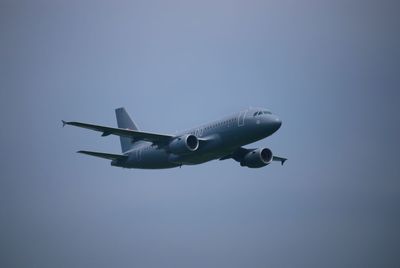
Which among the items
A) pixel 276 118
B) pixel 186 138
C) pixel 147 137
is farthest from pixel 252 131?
pixel 147 137

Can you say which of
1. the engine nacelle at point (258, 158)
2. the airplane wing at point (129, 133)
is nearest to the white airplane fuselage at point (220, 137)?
the airplane wing at point (129, 133)

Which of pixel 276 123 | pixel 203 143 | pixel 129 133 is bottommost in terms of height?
pixel 203 143

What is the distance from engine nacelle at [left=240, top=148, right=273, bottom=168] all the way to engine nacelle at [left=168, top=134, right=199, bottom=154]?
28.9 feet

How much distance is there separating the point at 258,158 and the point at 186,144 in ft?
33.5

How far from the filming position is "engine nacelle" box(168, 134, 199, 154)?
56.2 meters

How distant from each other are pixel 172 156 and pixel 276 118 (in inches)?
447

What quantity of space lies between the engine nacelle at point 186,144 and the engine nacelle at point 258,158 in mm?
8804

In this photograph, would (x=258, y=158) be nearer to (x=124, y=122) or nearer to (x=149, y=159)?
(x=149, y=159)

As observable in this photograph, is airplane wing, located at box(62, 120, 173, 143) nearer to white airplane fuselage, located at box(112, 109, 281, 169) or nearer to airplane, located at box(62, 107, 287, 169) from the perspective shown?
airplane, located at box(62, 107, 287, 169)

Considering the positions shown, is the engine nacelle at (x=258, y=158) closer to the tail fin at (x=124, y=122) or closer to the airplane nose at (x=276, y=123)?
the airplane nose at (x=276, y=123)

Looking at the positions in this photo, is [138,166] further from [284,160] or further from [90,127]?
[284,160]

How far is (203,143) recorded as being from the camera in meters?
57.1

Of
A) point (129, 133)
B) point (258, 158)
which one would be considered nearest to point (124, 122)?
point (129, 133)

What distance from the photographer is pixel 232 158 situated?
2571 inches
